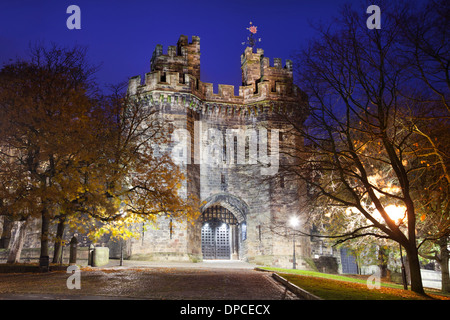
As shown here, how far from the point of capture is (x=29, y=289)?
32.5 feet

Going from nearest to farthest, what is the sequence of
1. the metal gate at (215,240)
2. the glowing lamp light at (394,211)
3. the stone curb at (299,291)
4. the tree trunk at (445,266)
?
the stone curb at (299,291) → the glowing lamp light at (394,211) → the tree trunk at (445,266) → the metal gate at (215,240)

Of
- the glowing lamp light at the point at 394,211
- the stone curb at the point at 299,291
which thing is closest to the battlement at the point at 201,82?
the glowing lamp light at the point at 394,211

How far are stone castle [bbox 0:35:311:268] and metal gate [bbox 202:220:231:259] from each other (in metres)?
0.07

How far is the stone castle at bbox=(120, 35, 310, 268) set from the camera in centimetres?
2648

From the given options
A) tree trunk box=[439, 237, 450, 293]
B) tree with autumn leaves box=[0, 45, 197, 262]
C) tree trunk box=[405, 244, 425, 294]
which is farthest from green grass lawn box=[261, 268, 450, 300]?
tree with autumn leaves box=[0, 45, 197, 262]

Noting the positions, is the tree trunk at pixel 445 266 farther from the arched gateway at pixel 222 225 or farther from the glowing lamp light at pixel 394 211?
the arched gateway at pixel 222 225

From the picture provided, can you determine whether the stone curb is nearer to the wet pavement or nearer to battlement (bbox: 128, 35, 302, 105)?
the wet pavement

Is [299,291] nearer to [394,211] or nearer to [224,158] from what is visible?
[394,211]

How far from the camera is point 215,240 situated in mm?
30688

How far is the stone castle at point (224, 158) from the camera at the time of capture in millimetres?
26203

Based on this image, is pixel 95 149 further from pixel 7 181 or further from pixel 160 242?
pixel 160 242

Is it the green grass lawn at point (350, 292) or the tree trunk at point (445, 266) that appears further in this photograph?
the tree trunk at point (445, 266)

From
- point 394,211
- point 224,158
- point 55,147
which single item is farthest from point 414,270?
point 224,158

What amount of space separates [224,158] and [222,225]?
5.44 meters
